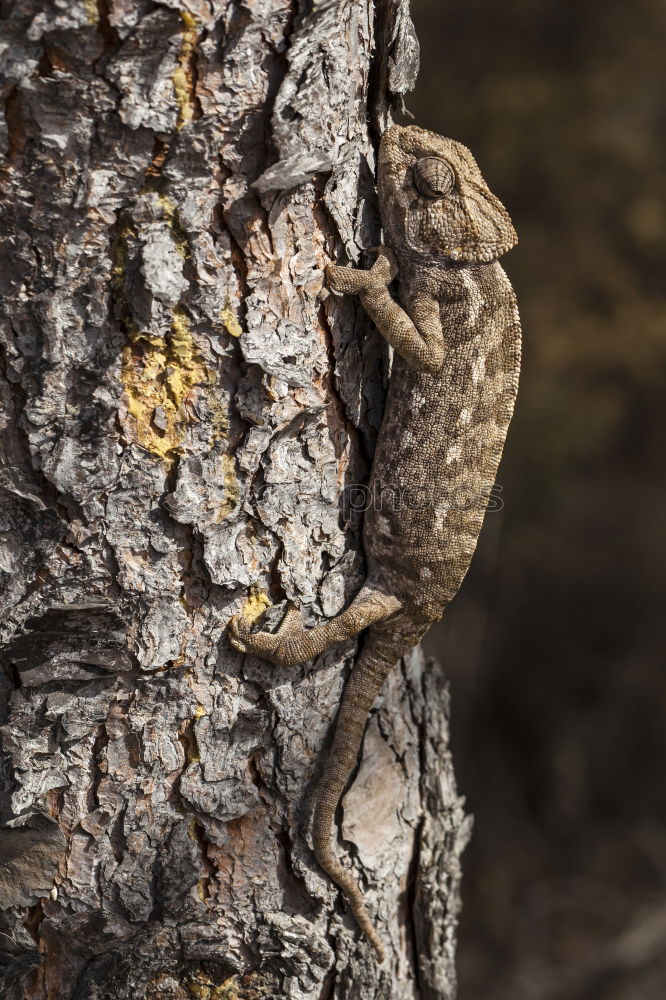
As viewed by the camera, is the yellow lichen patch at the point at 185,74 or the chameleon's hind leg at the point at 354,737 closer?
the yellow lichen patch at the point at 185,74

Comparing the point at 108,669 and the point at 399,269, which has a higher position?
the point at 399,269

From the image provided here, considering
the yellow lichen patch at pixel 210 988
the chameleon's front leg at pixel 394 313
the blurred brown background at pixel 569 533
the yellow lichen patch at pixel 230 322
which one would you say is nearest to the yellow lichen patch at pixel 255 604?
the yellow lichen patch at pixel 230 322

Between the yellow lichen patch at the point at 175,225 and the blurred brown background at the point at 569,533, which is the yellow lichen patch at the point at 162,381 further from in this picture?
the blurred brown background at the point at 569,533

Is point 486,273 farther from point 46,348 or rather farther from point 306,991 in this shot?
point 306,991

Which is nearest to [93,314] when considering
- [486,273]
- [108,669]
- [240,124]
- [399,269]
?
[240,124]

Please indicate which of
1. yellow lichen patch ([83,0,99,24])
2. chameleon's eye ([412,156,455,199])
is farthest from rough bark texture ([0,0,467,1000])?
chameleon's eye ([412,156,455,199])

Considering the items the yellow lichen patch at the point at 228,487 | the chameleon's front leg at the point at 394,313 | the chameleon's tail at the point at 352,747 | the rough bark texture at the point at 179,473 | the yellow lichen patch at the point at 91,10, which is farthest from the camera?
the chameleon's tail at the point at 352,747

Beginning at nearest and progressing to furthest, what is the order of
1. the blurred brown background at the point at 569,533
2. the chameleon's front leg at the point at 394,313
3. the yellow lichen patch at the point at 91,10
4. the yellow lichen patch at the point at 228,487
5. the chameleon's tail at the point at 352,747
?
→ 1. the yellow lichen patch at the point at 91,10
2. the yellow lichen patch at the point at 228,487
3. the chameleon's front leg at the point at 394,313
4. the chameleon's tail at the point at 352,747
5. the blurred brown background at the point at 569,533

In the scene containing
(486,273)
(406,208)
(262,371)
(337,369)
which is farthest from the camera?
(486,273)
